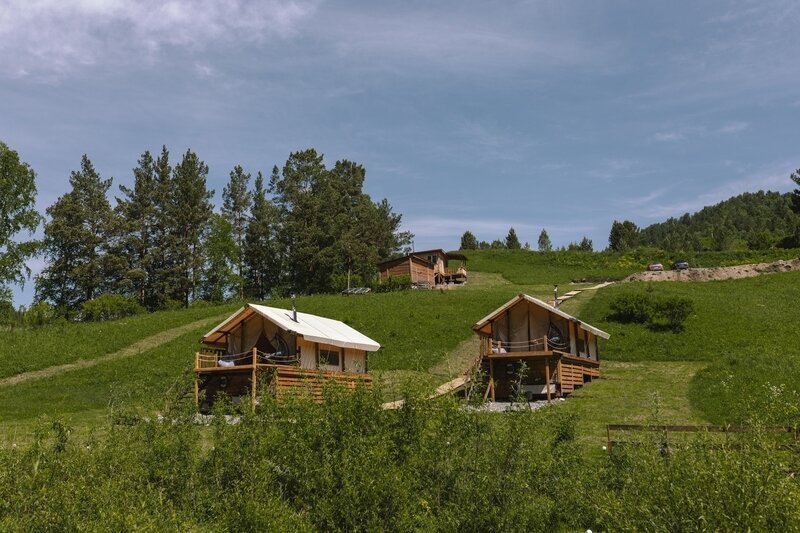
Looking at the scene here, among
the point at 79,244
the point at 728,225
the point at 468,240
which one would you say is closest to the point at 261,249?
the point at 79,244

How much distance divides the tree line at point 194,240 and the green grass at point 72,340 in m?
16.9

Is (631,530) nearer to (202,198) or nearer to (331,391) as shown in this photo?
(331,391)

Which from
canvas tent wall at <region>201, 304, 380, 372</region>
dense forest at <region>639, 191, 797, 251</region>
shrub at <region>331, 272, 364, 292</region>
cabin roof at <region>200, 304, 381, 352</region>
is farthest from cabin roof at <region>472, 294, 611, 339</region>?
dense forest at <region>639, 191, 797, 251</region>

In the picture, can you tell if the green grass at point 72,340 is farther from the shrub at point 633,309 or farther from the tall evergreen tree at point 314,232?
the shrub at point 633,309

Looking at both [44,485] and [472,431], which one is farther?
[472,431]

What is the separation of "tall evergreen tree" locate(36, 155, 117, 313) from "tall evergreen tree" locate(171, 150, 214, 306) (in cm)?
655

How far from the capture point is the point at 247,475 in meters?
9.70

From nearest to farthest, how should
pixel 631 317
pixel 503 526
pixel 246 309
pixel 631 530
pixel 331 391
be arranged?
1. pixel 631 530
2. pixel 503 526
3. pixel 331 391
4. pixel 246 309
5. pixel 631 317

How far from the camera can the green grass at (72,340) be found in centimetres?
3403

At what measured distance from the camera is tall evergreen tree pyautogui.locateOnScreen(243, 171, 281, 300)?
7012cm

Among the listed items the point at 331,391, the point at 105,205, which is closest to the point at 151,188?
the point at 105,205

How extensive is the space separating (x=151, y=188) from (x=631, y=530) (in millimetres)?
68147

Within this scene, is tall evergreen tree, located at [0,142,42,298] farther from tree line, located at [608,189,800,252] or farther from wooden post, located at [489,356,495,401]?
tree line, located at [608,189,800,252]

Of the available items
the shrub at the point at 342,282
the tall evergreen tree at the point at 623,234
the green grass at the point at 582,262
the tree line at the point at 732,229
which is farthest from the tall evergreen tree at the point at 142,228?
the tall evergreen tree at the point at 623,234
